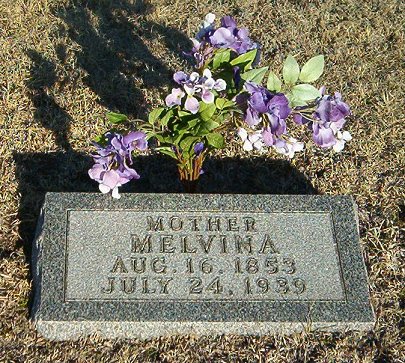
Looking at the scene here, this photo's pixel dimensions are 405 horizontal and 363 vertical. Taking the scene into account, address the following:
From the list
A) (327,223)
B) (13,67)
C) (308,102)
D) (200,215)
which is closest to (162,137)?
(200,215)

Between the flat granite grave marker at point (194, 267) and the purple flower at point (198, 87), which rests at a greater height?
the purple flower at point (198, 87)

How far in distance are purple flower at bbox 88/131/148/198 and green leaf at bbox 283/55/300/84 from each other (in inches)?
20.7

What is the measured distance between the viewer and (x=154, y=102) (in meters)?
3.77

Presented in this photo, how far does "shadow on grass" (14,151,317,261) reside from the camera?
3.34 meters

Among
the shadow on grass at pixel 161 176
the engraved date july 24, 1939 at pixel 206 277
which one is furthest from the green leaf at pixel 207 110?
the shadow on grass at pixel 161 176

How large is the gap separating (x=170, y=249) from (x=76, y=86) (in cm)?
135

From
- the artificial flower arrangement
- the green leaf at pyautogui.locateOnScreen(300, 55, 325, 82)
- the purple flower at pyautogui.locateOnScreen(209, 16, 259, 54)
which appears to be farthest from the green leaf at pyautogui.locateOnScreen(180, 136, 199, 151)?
the green leaf at pyautogui.locateOnScreen(300, 55, 325, 82)

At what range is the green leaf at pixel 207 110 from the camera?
257 cm

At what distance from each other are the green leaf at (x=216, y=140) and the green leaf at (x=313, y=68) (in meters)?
0.38

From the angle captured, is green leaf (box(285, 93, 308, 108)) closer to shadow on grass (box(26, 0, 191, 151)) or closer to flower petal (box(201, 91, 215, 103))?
flower petal (box(201, 91, 215, 103))

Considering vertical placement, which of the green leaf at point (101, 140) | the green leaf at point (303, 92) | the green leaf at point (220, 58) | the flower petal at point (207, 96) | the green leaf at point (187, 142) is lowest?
the green leaf at point (101, 140)

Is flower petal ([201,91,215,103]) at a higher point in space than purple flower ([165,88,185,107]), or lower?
higher

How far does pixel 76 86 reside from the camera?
378 centimetres

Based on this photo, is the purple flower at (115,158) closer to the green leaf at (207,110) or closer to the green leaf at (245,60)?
the green leaf at (207,110)
